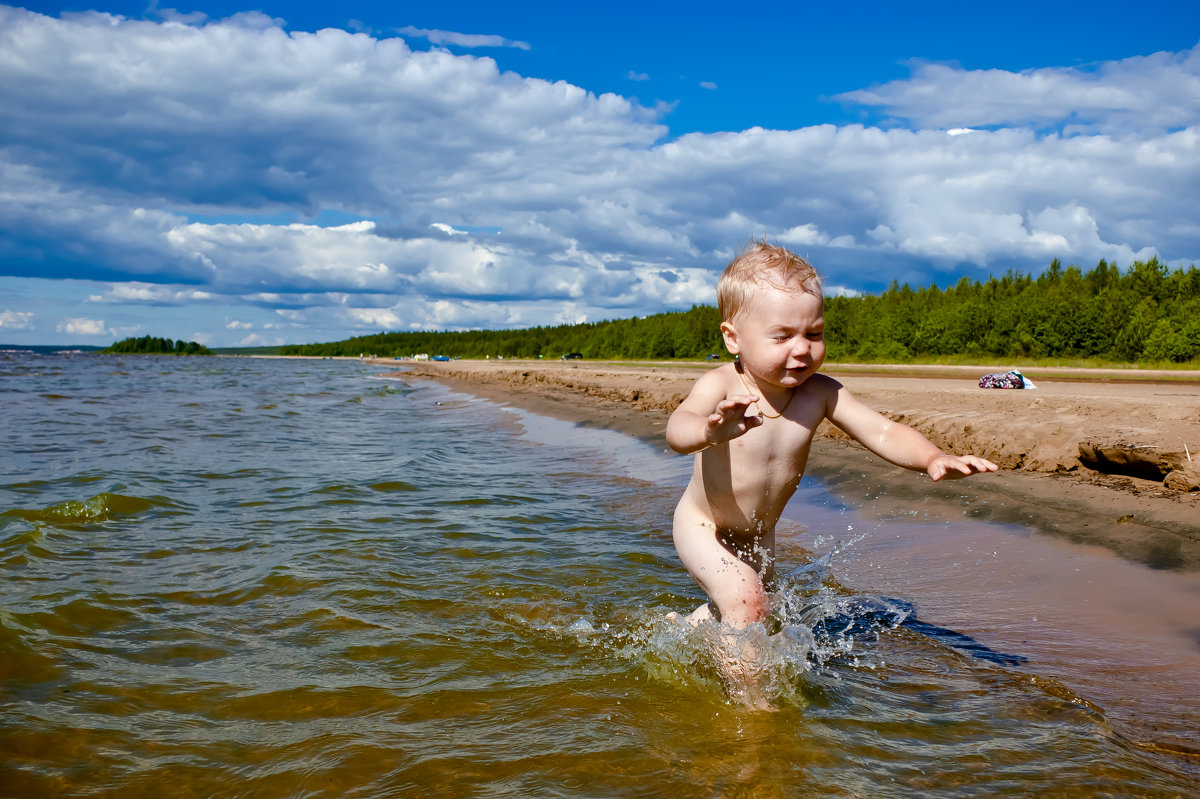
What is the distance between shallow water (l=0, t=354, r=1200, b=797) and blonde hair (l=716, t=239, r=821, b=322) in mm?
1471

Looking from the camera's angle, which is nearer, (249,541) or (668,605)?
(668,605)

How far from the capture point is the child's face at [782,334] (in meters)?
2.98

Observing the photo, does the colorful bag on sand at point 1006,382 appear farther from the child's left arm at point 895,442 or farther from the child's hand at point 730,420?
the child's hand at point 730,420

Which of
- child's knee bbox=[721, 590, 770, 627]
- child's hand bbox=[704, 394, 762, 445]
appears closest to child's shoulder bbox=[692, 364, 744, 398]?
child's hand bbox=[704, 394, 762, 445]

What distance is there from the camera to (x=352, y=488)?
26.5ft

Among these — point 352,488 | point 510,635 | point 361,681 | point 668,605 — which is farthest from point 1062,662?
point 352,488

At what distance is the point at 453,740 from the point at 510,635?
121 cm

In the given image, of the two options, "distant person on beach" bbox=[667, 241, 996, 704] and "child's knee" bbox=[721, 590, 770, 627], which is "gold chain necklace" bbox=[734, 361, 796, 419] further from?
"child's knee" bbox=[721, 590, 770, 627]

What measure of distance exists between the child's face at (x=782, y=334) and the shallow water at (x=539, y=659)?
1183 millimetres

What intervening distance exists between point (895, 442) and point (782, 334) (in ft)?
2.12

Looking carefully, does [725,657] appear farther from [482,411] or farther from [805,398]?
[482,411]

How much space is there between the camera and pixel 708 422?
2.56m

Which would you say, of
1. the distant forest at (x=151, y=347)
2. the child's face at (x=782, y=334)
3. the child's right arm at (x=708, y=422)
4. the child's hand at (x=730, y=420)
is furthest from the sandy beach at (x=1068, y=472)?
the distant forest at (x=151, y=347)

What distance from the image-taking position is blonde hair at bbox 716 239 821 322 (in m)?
3.01
